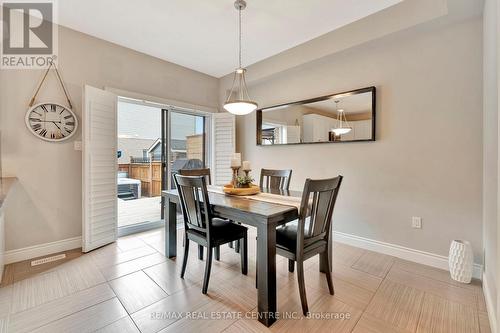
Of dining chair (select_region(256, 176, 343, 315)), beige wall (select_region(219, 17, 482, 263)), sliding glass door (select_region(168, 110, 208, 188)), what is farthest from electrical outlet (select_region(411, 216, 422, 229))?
sliding glass door (select_region(168, 110, 208, 188))

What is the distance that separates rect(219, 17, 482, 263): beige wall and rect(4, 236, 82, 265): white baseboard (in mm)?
3382

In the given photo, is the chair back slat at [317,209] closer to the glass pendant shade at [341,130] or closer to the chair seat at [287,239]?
the chair seat at [287,239]

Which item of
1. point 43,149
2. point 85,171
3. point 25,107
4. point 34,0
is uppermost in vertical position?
point 34,0

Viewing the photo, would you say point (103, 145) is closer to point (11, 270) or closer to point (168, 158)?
point (168, 158)

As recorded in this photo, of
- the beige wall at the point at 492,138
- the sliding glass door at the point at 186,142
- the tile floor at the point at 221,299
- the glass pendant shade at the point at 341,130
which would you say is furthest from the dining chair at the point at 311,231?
the sliding glass door at the point at 186,142

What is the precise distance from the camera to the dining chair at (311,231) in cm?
167

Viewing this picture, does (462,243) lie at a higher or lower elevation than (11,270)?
higher

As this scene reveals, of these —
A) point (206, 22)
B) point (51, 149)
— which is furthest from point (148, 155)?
point (206, 22)

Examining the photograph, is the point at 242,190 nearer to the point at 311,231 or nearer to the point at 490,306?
the point at 311,231

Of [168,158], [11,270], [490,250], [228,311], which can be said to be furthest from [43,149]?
[490,250]

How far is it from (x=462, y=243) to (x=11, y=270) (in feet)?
14.5

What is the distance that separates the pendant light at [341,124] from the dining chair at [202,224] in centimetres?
186

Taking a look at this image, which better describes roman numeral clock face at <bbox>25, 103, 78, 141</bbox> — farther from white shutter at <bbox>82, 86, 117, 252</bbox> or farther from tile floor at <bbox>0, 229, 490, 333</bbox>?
tile floor at <bbox>0, 229, 490, 333</bbox>

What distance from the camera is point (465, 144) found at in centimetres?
220
